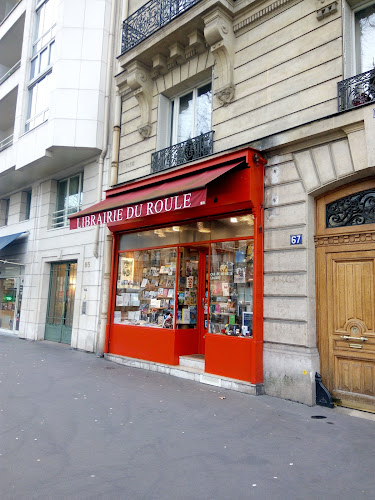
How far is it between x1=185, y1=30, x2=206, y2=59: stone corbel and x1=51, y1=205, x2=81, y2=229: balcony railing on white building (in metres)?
5.82

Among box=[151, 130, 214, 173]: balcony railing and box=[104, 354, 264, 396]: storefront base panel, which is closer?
box=[104, 354, 264, 396]: storefront base panel

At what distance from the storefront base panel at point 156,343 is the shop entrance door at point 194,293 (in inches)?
4.3

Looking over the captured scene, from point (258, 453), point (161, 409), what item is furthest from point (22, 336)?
point (258, 453)

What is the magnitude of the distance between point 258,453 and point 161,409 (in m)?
1.89

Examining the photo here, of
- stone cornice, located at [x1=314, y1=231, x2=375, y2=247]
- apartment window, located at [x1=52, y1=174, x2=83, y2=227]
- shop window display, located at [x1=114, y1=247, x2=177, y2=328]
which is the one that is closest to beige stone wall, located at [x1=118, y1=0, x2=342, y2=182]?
stone cornice, located at [x1=314, y1=231, x2=375, y2=247]

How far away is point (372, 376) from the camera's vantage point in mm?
5629

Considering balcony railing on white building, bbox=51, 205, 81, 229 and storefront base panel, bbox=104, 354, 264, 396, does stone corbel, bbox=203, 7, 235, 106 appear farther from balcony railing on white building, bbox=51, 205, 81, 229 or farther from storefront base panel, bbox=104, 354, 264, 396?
balcony railing on white building, bbox=51, 205, 81, 229

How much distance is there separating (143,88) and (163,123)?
1.04 metres

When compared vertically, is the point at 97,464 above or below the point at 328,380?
below

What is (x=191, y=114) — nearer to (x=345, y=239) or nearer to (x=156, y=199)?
(x=156, y=199)

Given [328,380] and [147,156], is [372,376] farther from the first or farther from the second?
[147,156]

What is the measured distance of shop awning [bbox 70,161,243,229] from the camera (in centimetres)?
681

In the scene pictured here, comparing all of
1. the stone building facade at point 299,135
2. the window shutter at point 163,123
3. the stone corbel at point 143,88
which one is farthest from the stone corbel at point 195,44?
the stone corbel at point 143,88

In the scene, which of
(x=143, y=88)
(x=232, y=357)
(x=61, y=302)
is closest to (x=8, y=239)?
(x=61, y=302)
